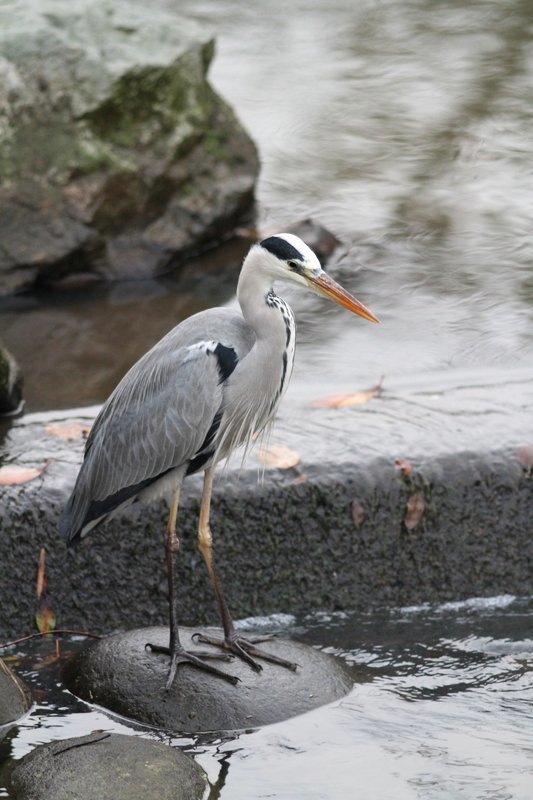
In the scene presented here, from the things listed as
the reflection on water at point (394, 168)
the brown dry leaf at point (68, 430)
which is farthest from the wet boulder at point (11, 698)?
the reflection on water at point (394, 168)

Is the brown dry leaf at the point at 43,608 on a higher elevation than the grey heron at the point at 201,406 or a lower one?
lower

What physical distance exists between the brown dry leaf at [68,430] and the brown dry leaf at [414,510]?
4.56 feet

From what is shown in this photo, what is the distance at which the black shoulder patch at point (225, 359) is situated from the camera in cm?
465

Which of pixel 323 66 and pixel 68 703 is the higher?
pixel 323 66

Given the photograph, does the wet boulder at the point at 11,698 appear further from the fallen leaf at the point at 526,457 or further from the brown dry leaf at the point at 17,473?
the fallen leaf at the point at 526,457

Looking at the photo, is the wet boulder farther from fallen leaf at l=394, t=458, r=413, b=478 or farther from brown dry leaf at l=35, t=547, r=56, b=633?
fallen leaf at l=394, t=458, r=413, b=478

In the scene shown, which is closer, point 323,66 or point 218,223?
point 218,223

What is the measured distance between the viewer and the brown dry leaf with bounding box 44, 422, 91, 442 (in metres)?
5.70

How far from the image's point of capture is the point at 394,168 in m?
9.48

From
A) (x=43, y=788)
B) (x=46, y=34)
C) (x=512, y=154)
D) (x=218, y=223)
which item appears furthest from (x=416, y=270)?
(x=43, y=788)

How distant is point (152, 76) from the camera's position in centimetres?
803

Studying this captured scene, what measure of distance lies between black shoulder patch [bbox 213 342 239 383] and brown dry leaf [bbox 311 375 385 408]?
1.45m

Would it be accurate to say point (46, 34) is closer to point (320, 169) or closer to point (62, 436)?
point (320, 169)

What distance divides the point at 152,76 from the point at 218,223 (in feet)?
3.14
